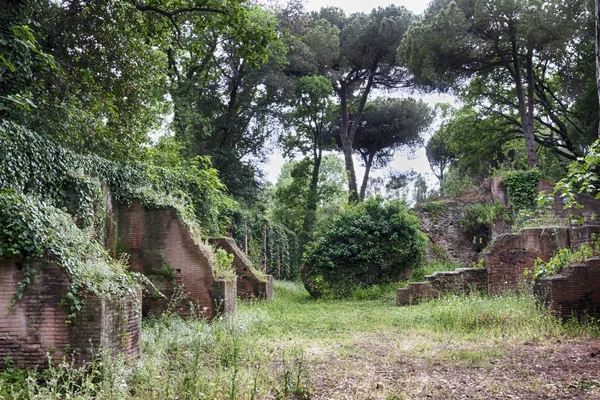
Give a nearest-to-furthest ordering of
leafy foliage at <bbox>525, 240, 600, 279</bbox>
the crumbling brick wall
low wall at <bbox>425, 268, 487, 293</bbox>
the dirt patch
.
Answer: the dirt patch → leafy foliage at <bbox>525, 240, 600, 279</bbox> → low wall at <bbox>425, 268, 487, 293</bbox> → the crumbling brick wall

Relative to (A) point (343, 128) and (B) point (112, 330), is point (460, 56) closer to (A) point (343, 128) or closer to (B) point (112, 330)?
(A) point (343, 128)

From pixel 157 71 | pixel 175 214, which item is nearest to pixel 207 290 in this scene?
pixel 175 214

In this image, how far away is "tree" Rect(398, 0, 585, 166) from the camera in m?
22.1

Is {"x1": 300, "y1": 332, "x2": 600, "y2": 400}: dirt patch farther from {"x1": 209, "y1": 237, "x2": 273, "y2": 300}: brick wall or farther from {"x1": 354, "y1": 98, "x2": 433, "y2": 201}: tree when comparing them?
{"x1": 354, "y1": 98, "x2": 433, "y2": 201}: tree

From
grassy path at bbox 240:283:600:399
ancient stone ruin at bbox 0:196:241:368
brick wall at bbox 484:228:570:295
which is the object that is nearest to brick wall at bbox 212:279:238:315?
grassy path at bbox 240:283:600:399

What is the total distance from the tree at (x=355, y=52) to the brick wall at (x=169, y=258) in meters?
20.4

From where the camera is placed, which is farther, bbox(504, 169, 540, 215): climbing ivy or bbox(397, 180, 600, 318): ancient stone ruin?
bbox(504, 169, 540, 215): climbing ivy

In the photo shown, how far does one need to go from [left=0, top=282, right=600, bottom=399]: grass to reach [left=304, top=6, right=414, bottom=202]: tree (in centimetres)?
1984

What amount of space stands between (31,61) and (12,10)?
3.44 feet

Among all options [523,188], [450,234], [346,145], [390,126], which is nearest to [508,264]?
[523,188]

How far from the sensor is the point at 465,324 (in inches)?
411

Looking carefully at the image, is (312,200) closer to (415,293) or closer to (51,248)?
(415,293)

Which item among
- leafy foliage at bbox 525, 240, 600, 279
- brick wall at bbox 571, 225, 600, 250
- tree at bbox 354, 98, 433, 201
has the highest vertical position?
tree at bbox 354, 98, 433, 201

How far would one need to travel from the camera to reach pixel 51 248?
6367 millimetres
